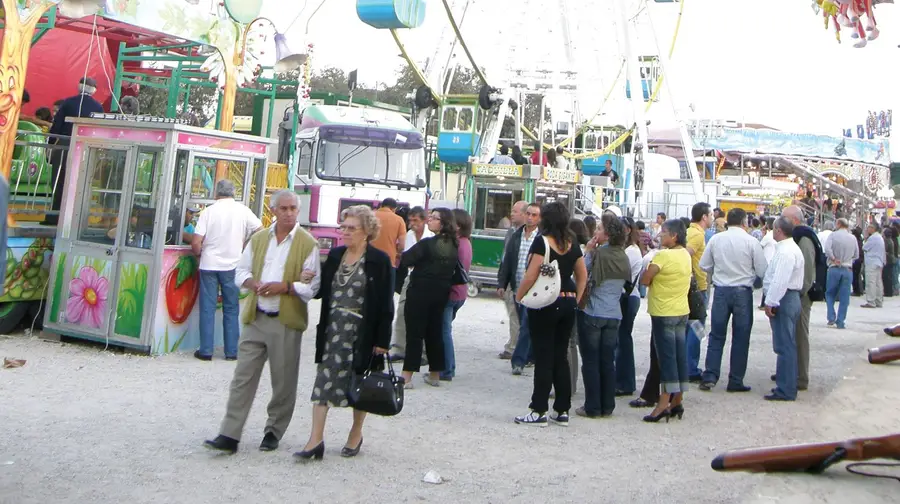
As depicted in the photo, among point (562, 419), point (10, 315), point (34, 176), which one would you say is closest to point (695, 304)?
point (562, 419)

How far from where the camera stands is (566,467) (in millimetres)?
6016

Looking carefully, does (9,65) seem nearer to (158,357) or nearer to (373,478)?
(158,357)

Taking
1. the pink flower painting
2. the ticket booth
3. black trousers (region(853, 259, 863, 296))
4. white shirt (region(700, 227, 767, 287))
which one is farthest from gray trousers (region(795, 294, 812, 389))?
black trousers (region(853, 259, 863, 296))

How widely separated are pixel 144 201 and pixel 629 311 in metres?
4.52

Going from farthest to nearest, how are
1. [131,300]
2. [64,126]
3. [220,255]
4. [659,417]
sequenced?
[64,126] → [220,255] → [131,300] → [659,417]

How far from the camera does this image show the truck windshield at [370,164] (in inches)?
667

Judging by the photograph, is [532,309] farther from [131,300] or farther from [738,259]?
[131,300]

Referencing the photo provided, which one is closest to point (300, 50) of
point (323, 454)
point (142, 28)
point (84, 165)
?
point (142, 28)

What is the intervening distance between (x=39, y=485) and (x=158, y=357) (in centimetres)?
399

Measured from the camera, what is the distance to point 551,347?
7.12 meters

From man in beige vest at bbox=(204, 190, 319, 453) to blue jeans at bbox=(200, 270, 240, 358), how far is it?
3284 millimetres

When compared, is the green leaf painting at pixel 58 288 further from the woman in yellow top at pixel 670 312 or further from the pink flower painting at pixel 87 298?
the woman in yellow top at pixel 670 312

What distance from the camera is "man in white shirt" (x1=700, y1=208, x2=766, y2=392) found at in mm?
8844

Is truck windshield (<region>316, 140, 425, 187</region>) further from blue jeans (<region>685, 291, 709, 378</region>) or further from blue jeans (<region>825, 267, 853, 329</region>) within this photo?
blue jeans (<region>685, 291, 709, 378</region>)
